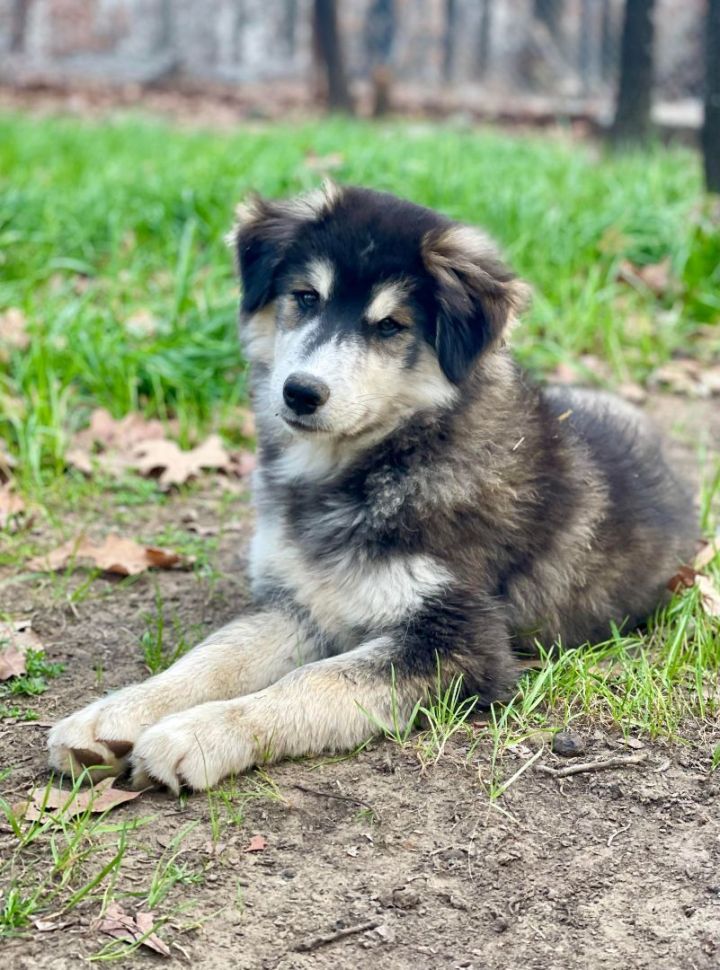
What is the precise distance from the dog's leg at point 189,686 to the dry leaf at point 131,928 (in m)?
0.58

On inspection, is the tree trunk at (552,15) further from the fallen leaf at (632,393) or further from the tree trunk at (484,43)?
the fallen leaf at (632,393)

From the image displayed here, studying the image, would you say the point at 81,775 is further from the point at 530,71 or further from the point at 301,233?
the point at 530,71

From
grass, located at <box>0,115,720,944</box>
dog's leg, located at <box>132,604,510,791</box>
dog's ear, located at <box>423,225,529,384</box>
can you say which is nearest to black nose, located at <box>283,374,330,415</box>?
dog's ear, located at <box>423,225,529,384</box>

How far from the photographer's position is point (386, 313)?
11.9ft

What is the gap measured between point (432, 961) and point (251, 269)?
2256 millimetres

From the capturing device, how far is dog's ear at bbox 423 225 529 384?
361cm

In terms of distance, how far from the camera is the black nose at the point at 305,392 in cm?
345

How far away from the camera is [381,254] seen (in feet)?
11.9

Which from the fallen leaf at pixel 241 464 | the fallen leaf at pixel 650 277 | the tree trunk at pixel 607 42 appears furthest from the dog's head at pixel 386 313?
the tree trunk at pixel 607 42

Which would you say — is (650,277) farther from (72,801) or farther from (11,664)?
(72,801)

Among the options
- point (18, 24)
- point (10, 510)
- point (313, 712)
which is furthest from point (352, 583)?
point (18, 24)

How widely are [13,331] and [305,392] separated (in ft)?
10.4

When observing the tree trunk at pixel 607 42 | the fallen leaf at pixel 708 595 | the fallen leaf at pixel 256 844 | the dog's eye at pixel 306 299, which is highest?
the tree trunk at pixel 607 42

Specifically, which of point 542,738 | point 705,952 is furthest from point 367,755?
point 705,952
